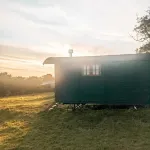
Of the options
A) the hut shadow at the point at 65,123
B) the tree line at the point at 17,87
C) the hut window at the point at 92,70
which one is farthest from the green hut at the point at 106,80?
the tree line at the point at 17,87

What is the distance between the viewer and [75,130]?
782 inches

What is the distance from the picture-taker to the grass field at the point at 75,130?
55.0ft

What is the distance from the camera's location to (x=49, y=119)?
920 inches

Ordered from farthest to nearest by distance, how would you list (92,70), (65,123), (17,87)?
1. (17,87)
2. (92,70)
3. (65,123)

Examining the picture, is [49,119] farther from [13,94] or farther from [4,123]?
[13,94]

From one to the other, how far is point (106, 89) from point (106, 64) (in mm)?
2050

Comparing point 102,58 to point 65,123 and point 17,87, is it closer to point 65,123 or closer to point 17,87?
point 65,123

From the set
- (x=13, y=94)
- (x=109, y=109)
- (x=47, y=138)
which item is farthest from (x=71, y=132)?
(x=13, y=94)

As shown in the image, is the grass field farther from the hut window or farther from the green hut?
the hut window

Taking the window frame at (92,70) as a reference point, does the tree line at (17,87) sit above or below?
below

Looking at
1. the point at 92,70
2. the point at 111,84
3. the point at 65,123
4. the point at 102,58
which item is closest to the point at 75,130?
the point at 65,123

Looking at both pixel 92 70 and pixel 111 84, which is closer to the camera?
pixel 111 84

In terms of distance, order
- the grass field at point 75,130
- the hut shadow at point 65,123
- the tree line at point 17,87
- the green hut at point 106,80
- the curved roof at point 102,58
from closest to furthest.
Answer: the grass field at point 75,130, the hut shadow at point 65,123, the curved roof at point 102,58, the green hut at point 106,80, the tree line at point 17,87

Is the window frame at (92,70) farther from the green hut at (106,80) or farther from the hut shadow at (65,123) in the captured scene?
the hut shadow at (65,123)
